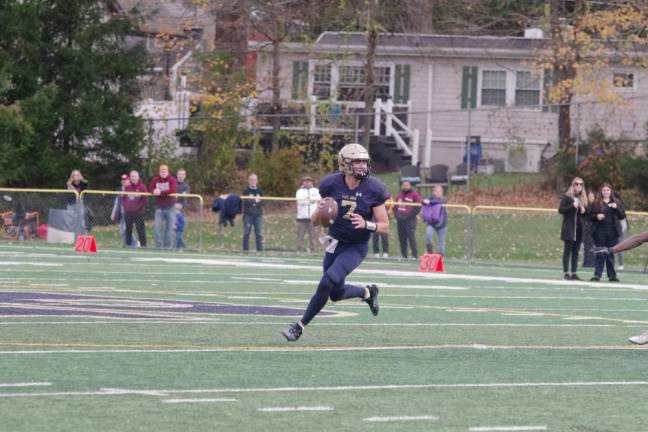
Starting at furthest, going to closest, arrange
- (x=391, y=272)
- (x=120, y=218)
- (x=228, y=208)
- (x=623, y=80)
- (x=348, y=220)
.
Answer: (x=623, y=80) → (x=228, y=208) → (x=120, y=218) → (x=391, y=272) → (x=348, y=220)

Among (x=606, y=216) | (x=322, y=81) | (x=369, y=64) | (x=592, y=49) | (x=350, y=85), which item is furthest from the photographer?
(x=322, y=81)

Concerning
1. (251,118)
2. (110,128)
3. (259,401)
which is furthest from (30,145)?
(259,401)

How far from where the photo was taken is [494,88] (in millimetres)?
48219

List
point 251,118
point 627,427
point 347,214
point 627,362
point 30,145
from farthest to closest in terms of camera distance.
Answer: point 251,118 → point 30,145 → point 347,214 → point 627,362 → point 627,427

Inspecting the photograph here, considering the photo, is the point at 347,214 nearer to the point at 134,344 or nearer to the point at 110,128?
the point at 134,344

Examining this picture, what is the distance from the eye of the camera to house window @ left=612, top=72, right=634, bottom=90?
4004cm

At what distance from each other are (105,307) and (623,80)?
2664 centimetres

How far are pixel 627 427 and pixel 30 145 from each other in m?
29.2

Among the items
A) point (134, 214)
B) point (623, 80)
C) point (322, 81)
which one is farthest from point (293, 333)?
point (322, 81)

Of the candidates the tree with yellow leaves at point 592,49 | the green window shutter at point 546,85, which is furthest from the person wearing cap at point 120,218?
the green window shutter at point 546,85

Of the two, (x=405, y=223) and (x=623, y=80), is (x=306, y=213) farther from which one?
(x=623, y=80)

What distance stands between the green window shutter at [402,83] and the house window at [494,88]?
2.42 metres

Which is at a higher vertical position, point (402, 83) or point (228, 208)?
point (402, 83)

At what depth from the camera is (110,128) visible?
126ft
